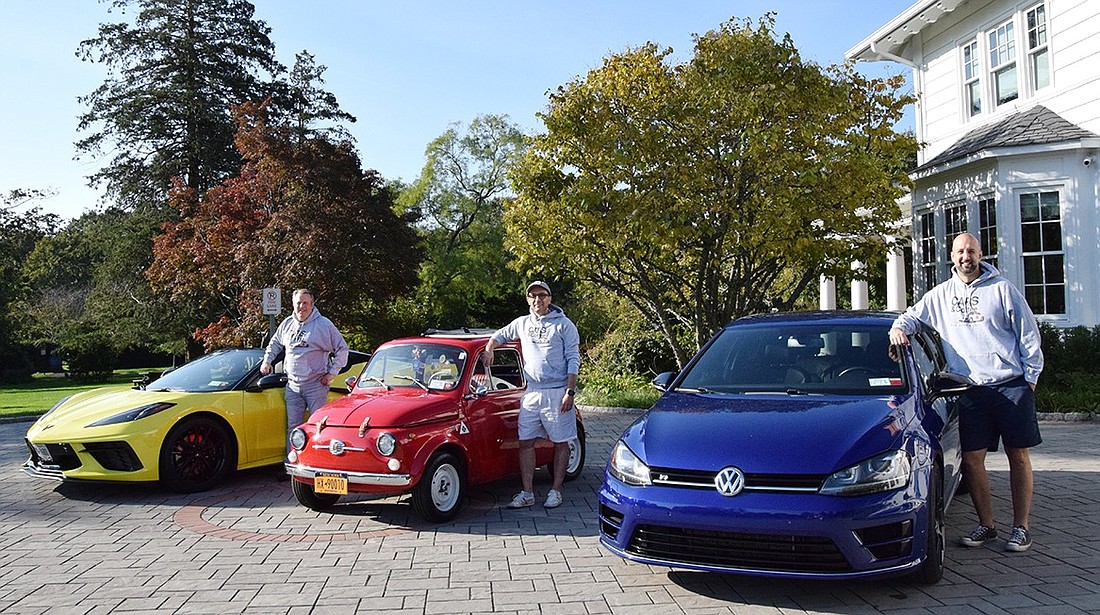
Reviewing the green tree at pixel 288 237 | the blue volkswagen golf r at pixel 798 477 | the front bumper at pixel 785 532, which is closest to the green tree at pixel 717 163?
the green tree at pixel 288 237

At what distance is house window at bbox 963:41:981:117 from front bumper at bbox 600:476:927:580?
13650 mm

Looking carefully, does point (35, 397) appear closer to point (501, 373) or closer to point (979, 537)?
point (501, 373)

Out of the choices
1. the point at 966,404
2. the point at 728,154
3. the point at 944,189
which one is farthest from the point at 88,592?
the point at 944,189

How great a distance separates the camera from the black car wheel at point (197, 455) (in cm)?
811

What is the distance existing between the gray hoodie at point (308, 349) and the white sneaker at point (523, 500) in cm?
240

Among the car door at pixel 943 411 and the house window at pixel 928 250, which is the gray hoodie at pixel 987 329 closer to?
the car door at pixel 943 411

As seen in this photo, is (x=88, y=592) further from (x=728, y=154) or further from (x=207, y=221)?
(x=207, y=221)

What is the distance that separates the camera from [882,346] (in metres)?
5.81

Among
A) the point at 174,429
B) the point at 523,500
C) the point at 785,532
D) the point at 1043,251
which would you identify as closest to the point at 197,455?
the point at 174,429

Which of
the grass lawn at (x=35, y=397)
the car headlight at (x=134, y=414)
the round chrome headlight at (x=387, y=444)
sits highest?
the car headlight at (x=134, y=414)

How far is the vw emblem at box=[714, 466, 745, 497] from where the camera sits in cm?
452

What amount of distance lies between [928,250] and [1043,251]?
247 cm

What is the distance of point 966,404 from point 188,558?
209 inches

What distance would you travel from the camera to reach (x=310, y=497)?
24.0 ft
